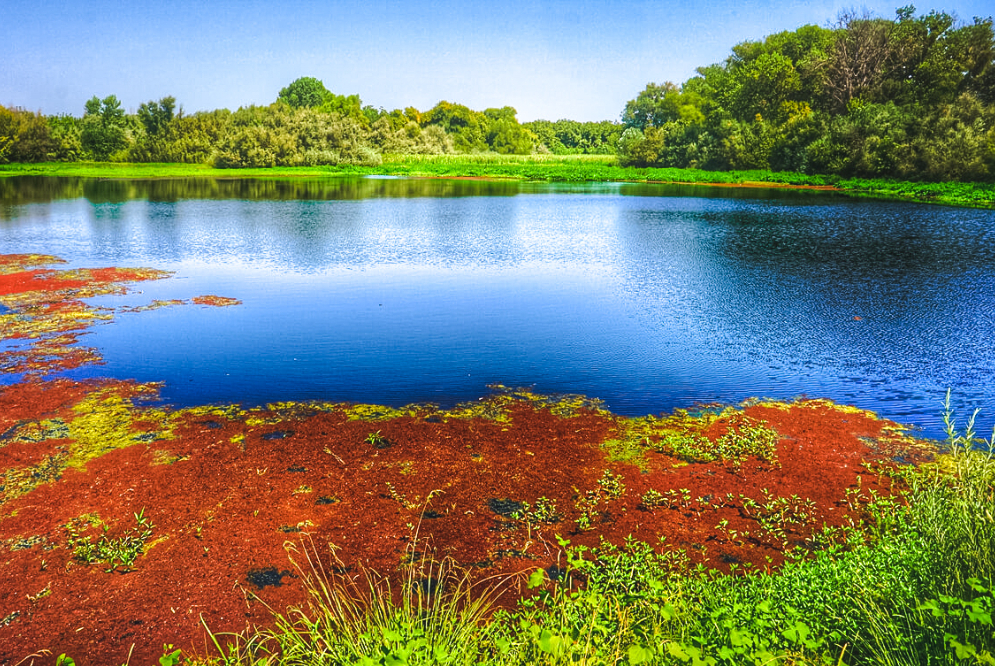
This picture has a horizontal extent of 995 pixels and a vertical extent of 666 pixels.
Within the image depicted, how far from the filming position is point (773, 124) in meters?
61.2

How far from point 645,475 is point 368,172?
236 feet

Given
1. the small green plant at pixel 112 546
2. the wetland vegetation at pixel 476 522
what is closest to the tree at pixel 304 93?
the wetland vegetation at pixel 476 522

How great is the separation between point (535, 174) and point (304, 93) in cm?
9473

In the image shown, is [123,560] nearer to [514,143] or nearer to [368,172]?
[368,172]

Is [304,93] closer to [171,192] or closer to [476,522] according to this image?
[171,192]

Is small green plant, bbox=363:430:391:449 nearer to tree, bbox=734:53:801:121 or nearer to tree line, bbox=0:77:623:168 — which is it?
tree, bbox=734:53:801:121

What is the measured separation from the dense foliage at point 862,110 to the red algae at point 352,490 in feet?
143

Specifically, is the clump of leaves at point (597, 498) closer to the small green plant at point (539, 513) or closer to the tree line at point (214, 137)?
the small green plant at point (539, 513)

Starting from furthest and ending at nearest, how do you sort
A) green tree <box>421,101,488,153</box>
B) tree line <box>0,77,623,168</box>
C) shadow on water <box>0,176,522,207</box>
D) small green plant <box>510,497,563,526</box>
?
green tree <box>421,101,488,153</box>, tree line <box>0,77,623,168</box>, shadow on water <box>0,176,522,207</box>, small green plant <box>510,497,563,526</box>

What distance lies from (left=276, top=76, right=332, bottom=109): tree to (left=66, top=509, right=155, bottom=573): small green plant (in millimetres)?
148574

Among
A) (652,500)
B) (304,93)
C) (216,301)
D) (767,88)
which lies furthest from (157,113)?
(652,500)

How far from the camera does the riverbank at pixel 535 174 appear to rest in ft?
125

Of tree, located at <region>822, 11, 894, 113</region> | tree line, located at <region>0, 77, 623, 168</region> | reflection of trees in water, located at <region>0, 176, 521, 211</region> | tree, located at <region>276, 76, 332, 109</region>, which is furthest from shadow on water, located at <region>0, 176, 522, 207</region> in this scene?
tree, located at <region>276, 76, 332, 109</region>

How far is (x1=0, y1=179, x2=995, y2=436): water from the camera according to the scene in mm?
9266
